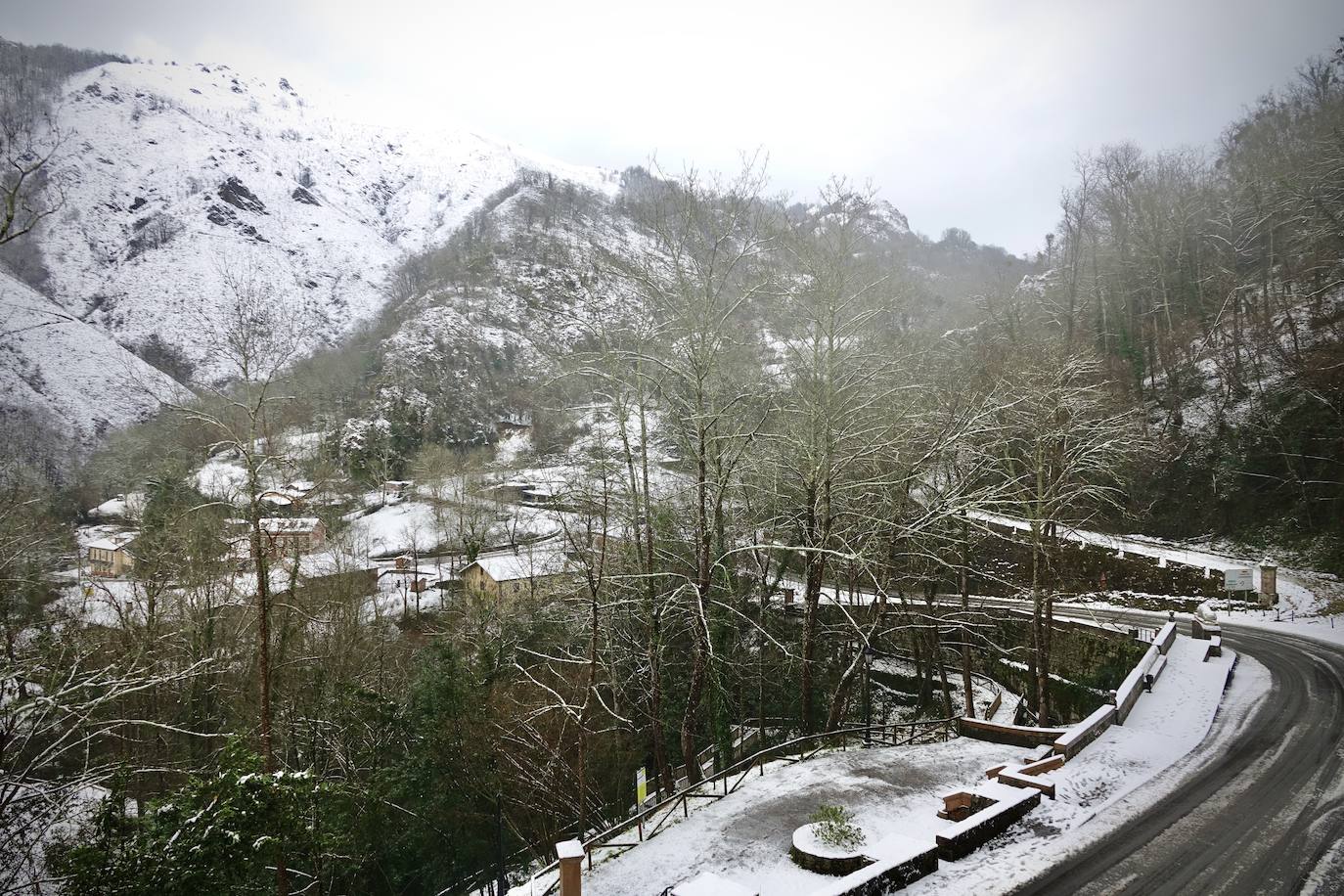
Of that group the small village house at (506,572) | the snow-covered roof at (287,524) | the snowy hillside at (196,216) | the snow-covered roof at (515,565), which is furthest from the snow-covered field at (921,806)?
the snowy hillside at (196,216)

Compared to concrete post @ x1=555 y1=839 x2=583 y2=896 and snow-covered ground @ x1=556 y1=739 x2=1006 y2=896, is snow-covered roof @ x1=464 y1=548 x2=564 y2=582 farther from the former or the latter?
concrete post @ x1=555 y1=839 x2=583 y2=896

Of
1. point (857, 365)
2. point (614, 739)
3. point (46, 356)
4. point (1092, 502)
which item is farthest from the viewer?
point (46, 356)

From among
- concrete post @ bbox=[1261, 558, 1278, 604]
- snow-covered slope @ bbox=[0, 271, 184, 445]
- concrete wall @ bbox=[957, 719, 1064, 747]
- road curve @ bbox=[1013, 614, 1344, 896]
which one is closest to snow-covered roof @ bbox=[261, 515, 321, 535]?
road curve @ bbox=[1013, 614, 1344, 896]

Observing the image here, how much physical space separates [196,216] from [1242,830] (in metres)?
167

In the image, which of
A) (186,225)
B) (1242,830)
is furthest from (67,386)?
(1242,830)

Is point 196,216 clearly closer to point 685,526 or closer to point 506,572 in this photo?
point 506,572

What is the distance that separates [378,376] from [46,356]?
126 ft

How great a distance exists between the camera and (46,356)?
72.8 meters

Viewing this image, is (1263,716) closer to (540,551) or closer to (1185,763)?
(1185,763)

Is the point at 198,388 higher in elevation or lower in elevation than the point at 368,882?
higher

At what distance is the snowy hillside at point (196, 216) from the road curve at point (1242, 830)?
8939 centimetres

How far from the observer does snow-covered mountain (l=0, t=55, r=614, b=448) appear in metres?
95.0

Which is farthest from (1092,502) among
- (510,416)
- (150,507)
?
(510,416)

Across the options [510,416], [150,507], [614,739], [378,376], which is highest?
[378,376]
